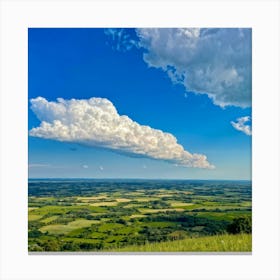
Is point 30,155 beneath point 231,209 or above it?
above

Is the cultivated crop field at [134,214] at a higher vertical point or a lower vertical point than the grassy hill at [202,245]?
higher

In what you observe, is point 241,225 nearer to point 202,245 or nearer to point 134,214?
point 202,245
